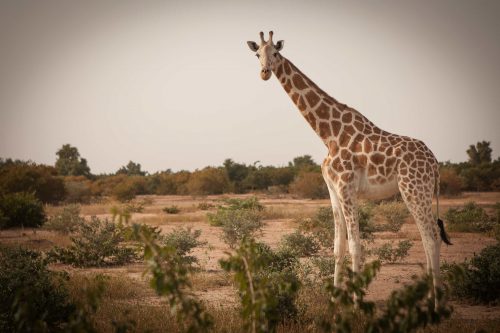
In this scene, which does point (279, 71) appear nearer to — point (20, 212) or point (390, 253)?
point (390, 253)

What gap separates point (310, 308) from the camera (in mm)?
7250

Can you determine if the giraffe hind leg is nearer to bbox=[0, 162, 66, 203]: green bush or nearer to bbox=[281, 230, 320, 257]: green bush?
bbox=[281, 230, 320, 257]: green bush

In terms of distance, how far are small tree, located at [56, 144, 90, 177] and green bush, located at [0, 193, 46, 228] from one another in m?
43.3

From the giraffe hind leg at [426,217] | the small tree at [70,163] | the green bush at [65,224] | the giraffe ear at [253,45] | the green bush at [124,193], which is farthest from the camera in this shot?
the small tree at [70,163]

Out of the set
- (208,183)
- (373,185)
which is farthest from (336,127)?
(208,183)

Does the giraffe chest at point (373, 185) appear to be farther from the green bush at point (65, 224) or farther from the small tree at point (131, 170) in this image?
the small tree at point (131, 170)

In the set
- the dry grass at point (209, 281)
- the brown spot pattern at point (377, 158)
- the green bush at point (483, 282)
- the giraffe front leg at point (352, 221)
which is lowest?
the dry grass at point (209, 281)

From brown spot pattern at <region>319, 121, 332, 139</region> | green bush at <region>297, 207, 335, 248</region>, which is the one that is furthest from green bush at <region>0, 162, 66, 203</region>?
brown spot pattern at <region>319, 121, 332, 139</region>

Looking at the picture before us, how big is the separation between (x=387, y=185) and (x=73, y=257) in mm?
7529

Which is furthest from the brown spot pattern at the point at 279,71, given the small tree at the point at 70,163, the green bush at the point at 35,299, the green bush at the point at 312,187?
the small tree at the point at 70,163

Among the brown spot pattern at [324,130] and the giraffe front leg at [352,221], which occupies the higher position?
the brown spot pattern at [324,130]

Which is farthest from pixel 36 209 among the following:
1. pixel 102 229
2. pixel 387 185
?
pixel 387 185

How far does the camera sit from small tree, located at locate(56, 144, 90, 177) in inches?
2446

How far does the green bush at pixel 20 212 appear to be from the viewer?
1902 centimetres
